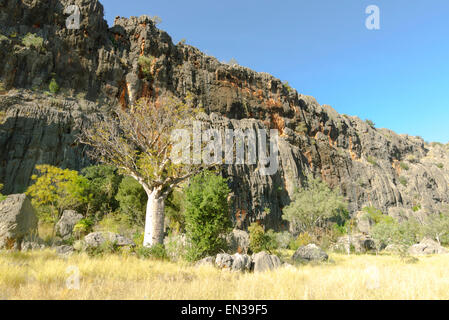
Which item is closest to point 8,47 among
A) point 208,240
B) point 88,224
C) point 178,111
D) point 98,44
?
point 98,44

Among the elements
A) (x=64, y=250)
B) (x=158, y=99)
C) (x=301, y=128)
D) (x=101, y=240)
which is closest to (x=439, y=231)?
(x=301, y=128)

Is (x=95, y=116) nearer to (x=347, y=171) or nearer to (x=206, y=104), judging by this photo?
(x=206, y=104)

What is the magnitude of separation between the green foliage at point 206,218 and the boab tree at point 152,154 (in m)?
1.13

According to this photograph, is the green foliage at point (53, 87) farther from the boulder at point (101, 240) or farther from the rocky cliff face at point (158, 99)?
the boulder at point (101, 240)

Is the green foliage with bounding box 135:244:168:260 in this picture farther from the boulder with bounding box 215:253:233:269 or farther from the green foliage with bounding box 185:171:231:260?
the boulder with bounding box 215:253:233:269

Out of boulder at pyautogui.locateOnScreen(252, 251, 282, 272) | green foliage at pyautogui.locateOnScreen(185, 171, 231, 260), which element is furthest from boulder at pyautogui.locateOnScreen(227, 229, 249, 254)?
boulder at pyautogui.locateOnScreen(252, 251, 282, 272)

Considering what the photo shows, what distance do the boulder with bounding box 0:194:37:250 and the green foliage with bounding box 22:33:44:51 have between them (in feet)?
100

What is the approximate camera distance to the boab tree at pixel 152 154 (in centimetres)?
1032

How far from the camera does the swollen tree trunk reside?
9906mm

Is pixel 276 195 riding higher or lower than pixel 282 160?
lower

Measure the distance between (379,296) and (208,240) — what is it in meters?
6.78

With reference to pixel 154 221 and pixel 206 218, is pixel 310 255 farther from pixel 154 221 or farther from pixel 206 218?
pixel 154 221
